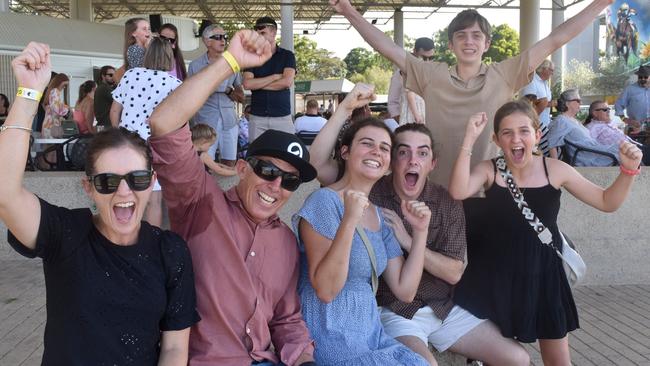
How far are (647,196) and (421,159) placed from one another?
383cm

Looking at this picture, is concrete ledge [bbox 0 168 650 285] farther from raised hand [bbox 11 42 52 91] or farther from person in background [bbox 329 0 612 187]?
raised hand [bbox 11 42 52 91]

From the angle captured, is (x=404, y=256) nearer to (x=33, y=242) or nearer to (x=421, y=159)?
(x=421, y=159)

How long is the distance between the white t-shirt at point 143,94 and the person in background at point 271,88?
1.72m

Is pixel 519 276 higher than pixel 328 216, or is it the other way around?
pixel 328 216

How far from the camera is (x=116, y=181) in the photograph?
84.0 inches

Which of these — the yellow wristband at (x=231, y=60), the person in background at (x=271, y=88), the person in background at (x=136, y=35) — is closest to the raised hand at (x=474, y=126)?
the yellow wristband at (x=231, y=60)

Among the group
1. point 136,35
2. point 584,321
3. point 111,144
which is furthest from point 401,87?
point 111,144

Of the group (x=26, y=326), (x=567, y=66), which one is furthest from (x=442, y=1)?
(x=26, y=326)

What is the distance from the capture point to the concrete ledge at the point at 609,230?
5984mm

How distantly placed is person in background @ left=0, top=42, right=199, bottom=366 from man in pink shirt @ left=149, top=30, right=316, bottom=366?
17 cm

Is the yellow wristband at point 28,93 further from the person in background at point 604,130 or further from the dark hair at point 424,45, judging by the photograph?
the person in background at point 604,130

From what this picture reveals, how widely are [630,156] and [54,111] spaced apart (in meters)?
7.53

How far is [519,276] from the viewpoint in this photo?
125 inches

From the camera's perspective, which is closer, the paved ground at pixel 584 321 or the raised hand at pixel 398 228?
the raised hand at pixel 398 228
